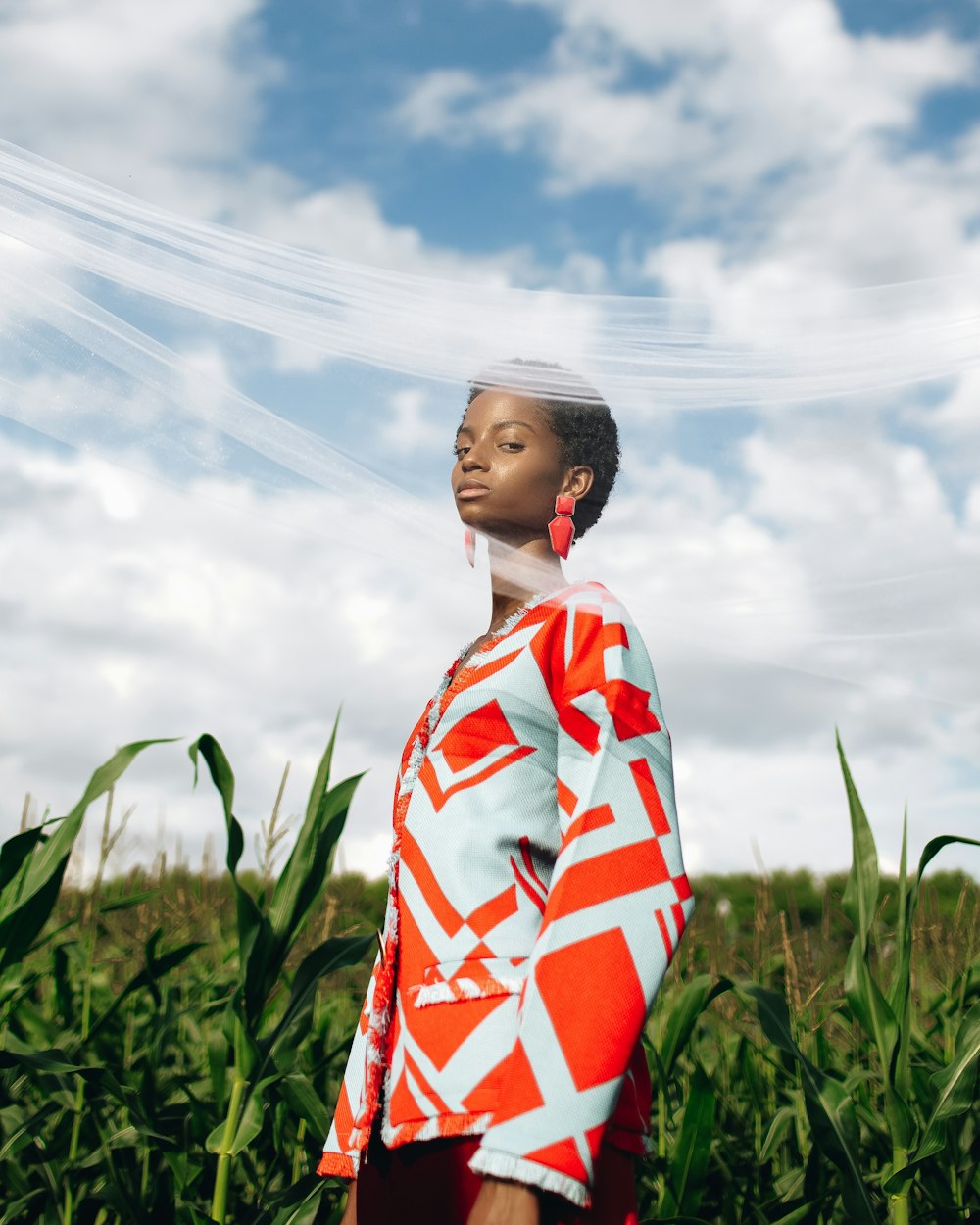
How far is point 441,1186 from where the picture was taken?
4.90ft

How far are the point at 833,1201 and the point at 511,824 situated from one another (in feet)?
6.84

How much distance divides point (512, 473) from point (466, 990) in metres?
0.74

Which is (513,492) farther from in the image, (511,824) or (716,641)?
(511,824)

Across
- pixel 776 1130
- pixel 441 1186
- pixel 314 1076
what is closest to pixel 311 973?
pixel 314 1076

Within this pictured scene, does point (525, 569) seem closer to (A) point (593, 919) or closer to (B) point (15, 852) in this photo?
(A) point (593, 919)

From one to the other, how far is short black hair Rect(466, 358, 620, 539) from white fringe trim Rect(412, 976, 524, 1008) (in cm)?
70

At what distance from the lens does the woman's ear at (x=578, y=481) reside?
5.81ft

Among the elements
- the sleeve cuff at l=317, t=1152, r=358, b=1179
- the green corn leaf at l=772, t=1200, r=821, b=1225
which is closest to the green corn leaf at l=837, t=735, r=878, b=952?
the green corn leaf at l=772, t=1200, r=821, b=1225

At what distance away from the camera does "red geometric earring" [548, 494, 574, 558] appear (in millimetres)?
1705

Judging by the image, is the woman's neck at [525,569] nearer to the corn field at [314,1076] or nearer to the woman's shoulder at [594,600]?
the woman's shoulder at [594,600]

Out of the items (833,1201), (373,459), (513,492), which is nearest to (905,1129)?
(833,1201)

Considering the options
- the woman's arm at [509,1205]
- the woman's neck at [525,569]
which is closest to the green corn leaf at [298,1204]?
the woman's arm at [509,1205]

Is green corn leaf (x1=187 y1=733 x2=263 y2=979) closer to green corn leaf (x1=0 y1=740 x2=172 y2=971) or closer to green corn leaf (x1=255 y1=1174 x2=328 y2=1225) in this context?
green corn leaf (x1=0 y1=740 x2=172 y2=971)

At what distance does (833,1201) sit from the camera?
3.00 metres
